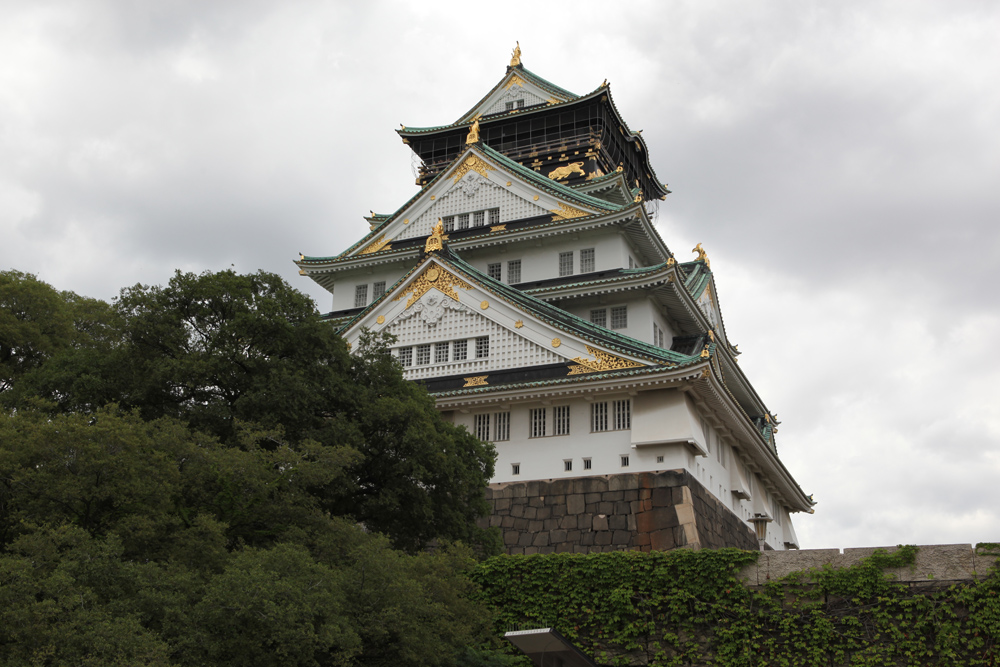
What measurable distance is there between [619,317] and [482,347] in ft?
21.0

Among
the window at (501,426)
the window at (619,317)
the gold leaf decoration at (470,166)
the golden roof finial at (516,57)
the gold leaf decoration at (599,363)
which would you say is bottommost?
the window at (501,426)

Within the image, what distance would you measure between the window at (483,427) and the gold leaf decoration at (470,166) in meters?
13.2

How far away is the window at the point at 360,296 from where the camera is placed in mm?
38094

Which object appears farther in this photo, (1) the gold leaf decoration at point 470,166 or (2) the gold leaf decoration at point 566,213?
(1) the gold leaf decoration at point 470,166

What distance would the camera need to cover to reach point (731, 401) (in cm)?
2827

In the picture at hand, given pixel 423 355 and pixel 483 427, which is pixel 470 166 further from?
pixel 483 427

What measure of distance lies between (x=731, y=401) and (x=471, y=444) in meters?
10.3

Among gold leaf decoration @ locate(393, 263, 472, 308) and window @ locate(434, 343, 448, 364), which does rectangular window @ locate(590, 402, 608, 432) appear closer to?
window @ locate(434, 343, 448, 364)

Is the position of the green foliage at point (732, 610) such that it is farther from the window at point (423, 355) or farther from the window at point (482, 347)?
the window at point (423, 355)

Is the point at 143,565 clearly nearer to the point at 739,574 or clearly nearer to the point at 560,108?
the point at 739,574

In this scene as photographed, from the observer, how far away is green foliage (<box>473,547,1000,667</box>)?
16.6m

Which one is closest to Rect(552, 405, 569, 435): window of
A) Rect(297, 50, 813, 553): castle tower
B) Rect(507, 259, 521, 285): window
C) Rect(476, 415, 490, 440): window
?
Rect(297, 50, 813, 553): castle tower

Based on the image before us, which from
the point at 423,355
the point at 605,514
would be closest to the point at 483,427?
the point at 423,355

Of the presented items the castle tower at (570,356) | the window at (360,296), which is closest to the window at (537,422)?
the castle tower at (570,356)
